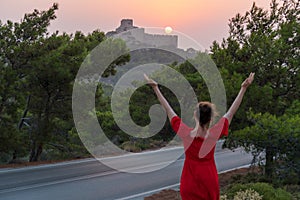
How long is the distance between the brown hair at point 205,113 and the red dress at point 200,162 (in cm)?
15

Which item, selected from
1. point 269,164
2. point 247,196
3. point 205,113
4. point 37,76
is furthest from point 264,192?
point 37,76

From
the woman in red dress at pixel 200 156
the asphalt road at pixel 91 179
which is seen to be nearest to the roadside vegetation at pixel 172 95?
the asphalt road at pixel 91 179

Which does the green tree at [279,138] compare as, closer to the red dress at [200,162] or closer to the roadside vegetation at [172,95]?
the roadside vegetation at [172,95]

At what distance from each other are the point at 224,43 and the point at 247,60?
950 millimetres

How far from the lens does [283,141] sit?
10023 millimetres

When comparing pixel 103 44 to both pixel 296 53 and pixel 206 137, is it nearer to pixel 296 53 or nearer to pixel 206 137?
pixel 296 53

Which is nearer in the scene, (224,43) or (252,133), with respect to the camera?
(252,133)

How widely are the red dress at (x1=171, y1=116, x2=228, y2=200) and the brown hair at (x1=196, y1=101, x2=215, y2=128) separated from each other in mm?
149

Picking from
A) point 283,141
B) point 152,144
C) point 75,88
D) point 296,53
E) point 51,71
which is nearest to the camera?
point 283,141

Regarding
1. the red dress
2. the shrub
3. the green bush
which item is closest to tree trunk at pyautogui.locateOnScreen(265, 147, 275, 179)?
the green bush

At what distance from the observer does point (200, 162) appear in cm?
388

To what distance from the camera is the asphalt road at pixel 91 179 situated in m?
11.0

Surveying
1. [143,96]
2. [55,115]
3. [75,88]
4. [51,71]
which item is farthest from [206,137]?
[143,96]

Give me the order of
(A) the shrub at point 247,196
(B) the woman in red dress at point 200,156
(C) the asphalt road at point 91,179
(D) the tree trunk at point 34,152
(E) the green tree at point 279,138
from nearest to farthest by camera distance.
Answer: (B) the woman in red dress at point 200,156 < (A) the shrub at point 247,196 < (E) the green tree at point 279,138 < (C) the asphalt road at point 91,179 < (D) the tree trunk at point 34,152
